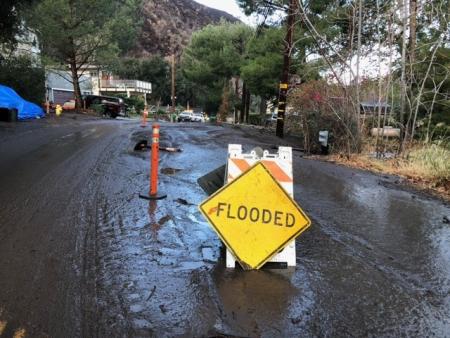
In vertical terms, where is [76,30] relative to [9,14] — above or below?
above

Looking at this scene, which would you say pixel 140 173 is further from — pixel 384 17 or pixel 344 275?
pixel 384 17

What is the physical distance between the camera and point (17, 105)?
2517 centimetres

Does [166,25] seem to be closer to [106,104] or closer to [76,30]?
[106,104]

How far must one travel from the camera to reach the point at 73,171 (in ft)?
32.6

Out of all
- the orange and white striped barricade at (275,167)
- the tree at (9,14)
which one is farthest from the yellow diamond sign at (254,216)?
the tree at (9,14)

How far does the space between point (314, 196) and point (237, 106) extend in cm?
4707

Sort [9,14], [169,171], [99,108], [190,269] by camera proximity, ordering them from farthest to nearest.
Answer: [99,108]
[9,14]
[169,171]
[190,269]

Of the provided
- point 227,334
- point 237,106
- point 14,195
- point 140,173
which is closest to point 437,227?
point 227,334

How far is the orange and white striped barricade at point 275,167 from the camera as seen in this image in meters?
5.20

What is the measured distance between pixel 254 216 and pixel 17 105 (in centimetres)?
2307

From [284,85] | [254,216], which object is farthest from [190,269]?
[284,85]

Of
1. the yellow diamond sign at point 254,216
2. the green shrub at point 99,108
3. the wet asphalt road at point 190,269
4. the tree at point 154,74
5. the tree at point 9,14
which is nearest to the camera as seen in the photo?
the wet asphalt road at point 190,269

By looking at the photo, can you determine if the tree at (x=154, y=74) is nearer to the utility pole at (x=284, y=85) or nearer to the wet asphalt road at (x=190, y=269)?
the utility pole at (x=284, y=85)

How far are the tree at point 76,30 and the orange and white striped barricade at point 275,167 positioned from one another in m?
29.7
